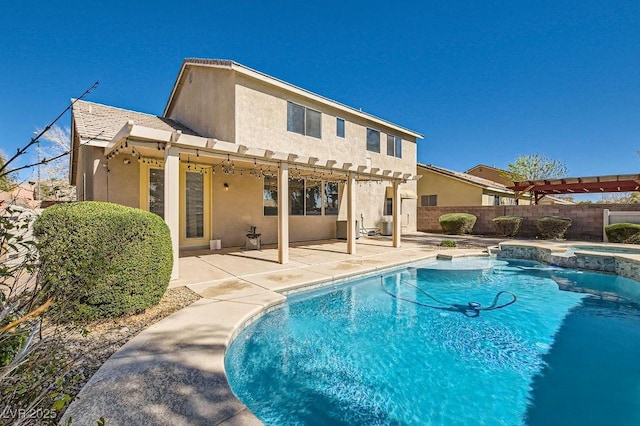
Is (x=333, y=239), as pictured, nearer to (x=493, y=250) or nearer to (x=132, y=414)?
(x=493, y=250)

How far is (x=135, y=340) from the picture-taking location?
3.56 metres

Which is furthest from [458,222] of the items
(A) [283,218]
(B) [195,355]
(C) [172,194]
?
(B) [195,355]

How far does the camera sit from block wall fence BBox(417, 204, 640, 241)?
48.9ft

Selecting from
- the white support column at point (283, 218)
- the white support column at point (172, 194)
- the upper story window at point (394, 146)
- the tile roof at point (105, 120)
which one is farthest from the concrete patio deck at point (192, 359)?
the upper story window at point (394, 146)

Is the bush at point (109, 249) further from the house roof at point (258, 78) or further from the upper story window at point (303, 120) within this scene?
the upper story window at point (303, 120)

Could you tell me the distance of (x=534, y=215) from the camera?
54.3 feet

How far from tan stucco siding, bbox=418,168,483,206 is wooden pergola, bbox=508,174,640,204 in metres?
3.23

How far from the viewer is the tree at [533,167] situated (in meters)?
30.5

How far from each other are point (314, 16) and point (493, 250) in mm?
13522

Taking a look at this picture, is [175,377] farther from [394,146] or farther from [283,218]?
[394,146]

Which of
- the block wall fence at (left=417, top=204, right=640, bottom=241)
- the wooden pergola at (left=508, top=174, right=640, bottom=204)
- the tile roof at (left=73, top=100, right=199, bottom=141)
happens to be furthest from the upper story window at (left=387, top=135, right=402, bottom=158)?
the tile roof at (left=73, top=100, right=199, bottom=141)

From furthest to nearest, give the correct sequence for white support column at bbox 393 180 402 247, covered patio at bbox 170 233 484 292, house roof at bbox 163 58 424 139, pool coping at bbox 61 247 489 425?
white support column at bbox 393 180 402 247, house roof at bbox 163 58 424 139, covered patio at bbox 170 233 484 292, pool coping at bbox 61 247 489 425

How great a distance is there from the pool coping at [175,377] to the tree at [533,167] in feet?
114

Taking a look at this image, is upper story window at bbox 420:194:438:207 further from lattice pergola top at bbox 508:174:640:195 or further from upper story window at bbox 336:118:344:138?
upper story window at bbox 336:118:344:138
